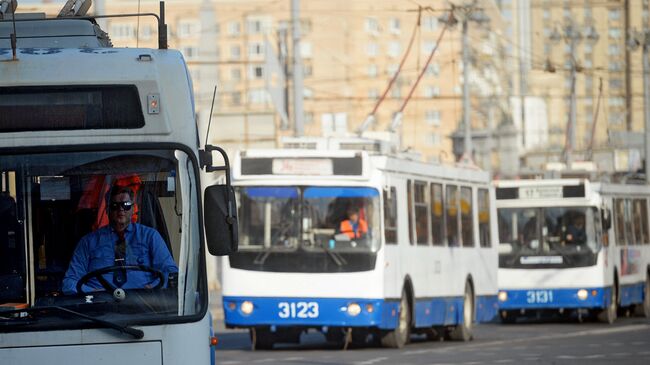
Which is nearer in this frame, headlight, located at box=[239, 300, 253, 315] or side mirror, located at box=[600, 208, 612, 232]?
headlight, located at box=[239, 300, 253, 315]

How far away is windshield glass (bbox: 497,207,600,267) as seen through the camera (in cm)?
2947

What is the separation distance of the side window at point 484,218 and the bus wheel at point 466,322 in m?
1.09

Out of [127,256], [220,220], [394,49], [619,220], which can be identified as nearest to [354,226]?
[619,220]

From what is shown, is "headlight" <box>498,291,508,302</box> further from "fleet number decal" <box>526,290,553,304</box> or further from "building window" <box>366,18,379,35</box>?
"building window" <box>366,18,379,35</box>

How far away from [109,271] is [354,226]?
1271cm

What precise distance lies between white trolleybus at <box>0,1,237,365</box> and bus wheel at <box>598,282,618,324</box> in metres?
21.7

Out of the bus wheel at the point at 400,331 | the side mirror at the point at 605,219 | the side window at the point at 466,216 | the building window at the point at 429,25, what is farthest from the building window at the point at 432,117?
the bus wheel at the point at 400,331

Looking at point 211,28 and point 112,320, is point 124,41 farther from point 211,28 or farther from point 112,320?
point 112,320

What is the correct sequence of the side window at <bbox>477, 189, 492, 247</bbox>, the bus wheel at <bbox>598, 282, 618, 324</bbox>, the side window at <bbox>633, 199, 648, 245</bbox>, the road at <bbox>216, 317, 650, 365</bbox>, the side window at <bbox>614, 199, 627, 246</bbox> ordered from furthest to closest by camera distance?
the side window at <bbox>633, 199, 648, 245</bbox> < the side window at <bbox>614, 199, 627, 246</bbox> < the bus wheel at <bbox>598, 282, 618, 324</bbox> < the side window at <bbox>477, 189, 492, 247</bbox> < the road at <bbox>216, 317, 650, 365</bbox>

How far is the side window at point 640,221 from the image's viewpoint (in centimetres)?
3381

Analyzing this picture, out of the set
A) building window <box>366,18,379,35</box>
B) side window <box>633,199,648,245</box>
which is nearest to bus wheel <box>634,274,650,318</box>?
side window <box>633,199,648,245</box>

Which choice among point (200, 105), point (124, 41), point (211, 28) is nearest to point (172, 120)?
point (200, 105)

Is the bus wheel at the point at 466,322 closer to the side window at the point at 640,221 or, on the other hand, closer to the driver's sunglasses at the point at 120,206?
the side window at the point at 640,221

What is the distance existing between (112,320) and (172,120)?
1.10 m
